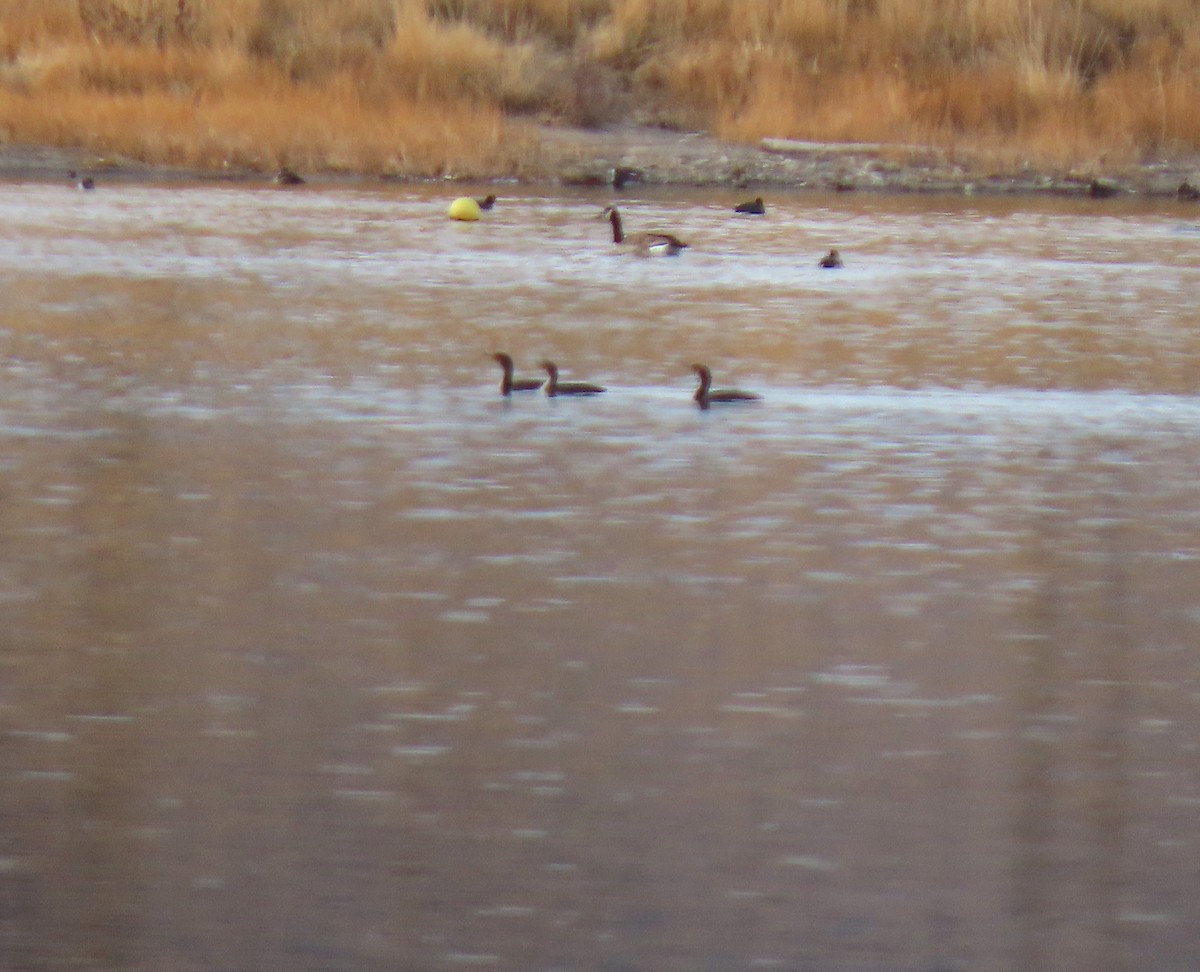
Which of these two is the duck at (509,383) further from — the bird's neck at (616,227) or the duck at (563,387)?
the bird's neck at (616,227)

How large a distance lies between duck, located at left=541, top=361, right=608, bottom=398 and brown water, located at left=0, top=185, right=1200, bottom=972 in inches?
4.9

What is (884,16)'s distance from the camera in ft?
97.8

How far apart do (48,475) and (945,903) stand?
450 centimetres

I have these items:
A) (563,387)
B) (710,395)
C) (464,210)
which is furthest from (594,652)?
(464,210)

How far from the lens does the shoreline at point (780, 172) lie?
2439cm

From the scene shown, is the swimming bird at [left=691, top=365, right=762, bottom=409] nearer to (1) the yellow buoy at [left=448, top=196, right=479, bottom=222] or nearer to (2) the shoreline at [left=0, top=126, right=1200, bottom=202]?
(1) the yellow buoy at [left=448, top=196, right=479, bottom=222]

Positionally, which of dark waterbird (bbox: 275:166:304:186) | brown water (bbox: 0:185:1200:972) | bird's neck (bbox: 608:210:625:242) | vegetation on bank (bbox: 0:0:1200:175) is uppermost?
vegetation on bank (bbox: 0:0:1200:175)

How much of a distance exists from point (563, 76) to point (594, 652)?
2356 centimetres

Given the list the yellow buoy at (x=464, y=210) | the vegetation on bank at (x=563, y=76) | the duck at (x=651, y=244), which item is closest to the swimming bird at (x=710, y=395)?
the duck at (x=651, y=244)

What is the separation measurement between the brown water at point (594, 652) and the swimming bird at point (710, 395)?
130 mm

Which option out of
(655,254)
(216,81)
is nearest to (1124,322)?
(655,254)

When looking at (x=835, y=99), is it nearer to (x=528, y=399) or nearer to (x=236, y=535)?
(x=528, y=399)

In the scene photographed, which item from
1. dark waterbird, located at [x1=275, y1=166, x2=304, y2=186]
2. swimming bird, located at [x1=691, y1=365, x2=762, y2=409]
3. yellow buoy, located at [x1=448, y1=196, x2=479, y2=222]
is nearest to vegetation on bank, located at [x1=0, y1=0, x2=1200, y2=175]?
dark waterbird, located at [x1=275, y1=166, x2=304, y2=186]

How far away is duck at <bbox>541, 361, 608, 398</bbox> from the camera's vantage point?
10099 mm
